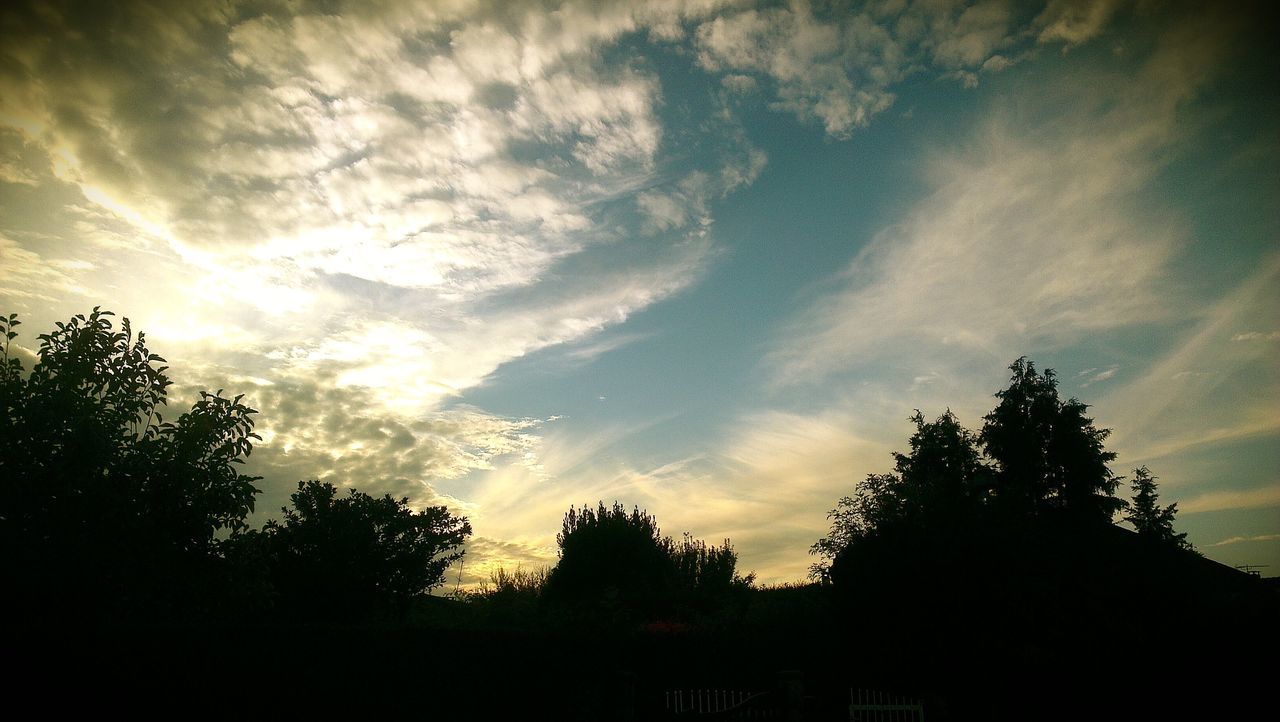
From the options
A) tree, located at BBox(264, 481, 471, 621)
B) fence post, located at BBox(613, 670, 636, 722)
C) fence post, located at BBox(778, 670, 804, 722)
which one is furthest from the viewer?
tree, located at BBox(264, 481, 471, 621)

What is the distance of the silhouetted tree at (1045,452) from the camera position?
1518 inches

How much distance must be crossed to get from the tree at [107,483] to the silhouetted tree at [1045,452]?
38.9m

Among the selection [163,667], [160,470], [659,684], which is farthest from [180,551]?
[659,684]

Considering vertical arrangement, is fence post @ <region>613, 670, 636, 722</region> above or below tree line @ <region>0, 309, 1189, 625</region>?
below

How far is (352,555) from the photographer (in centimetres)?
2269

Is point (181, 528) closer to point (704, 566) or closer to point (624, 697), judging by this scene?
point (624, 697)

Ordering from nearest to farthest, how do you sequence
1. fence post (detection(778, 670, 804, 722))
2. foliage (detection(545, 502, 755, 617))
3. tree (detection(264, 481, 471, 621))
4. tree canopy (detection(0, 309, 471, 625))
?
tree canopy (detection(0, 309, 471, 625)) < fence post (detection(778, 670, 804, 722)) < tree (detection(264, 481, 471, 621)) < foliage (detection(545, 502, 755, 617))

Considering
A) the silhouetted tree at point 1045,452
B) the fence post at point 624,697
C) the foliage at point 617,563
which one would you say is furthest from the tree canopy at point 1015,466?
the fence post at point 624,697

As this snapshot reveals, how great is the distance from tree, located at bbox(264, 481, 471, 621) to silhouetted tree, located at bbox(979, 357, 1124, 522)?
32.5 meters

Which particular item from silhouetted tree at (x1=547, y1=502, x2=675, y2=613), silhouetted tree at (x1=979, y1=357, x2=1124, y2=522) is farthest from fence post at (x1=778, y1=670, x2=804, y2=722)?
silhouetted tree at (x1=979, y1=357, x2=1124, y2=522)

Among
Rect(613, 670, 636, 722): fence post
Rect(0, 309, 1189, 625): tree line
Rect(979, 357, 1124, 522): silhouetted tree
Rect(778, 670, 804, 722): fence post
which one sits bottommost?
Rect(613, 670, 636, 722): fence post

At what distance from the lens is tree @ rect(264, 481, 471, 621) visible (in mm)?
22031

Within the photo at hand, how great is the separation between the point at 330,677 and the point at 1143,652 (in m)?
16.0

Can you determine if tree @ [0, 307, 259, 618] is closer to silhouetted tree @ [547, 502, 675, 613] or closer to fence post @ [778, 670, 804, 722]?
fence post @ [778, 670, 804, 722]
